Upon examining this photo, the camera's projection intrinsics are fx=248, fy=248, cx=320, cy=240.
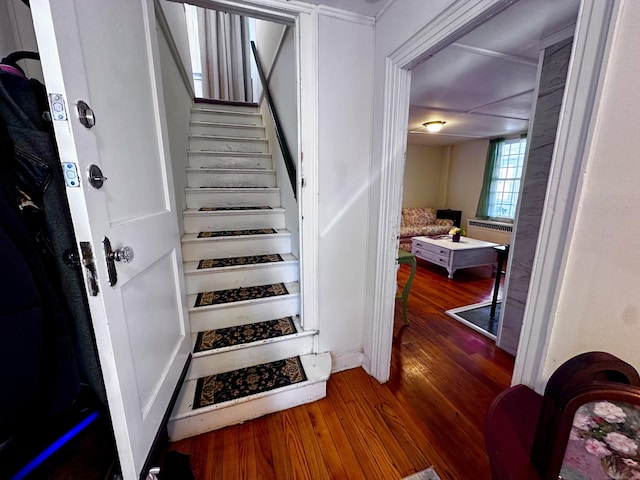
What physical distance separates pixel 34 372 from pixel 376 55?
1.82m

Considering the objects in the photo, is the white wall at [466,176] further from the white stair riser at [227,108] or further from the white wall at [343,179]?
the white wall at [343,179]

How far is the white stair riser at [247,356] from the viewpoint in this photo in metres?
1.38

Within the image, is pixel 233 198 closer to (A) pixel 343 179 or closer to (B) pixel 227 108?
(A) pixel 343 179

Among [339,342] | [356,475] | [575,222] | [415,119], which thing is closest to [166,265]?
[339,342]

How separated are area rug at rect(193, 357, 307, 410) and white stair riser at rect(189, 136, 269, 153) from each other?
7.11 feet

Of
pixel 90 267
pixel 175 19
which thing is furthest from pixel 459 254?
pixel 175 19

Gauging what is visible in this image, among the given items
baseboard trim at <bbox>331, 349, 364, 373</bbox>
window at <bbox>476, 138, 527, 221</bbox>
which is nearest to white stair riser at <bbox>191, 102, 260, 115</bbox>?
baseboard trim at <bbox>331, 349, 364, 373</bbox>

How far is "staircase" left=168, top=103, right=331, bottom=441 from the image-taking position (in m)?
1.31

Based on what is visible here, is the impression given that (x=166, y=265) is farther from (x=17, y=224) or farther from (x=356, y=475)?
(x=356, y=475)

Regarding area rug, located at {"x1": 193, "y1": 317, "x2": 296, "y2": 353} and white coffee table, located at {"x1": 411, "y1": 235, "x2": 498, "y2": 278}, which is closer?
area rug, located at {"x1": 193, "y1": 317, "x2": 296, "y2": 353}

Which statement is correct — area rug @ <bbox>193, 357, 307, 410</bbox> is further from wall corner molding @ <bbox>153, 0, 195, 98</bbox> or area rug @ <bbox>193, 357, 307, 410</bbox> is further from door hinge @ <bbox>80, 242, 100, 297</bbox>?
wall corner molding @ <bbox>153, 0, 195, 98</bbox>

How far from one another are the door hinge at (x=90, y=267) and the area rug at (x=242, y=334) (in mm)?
901

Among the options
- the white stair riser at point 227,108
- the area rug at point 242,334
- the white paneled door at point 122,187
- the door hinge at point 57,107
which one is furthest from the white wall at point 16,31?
the white stair riser at point 227,108

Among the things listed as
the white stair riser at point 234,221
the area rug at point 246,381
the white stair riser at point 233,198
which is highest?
the white stair riser at point 233,198
